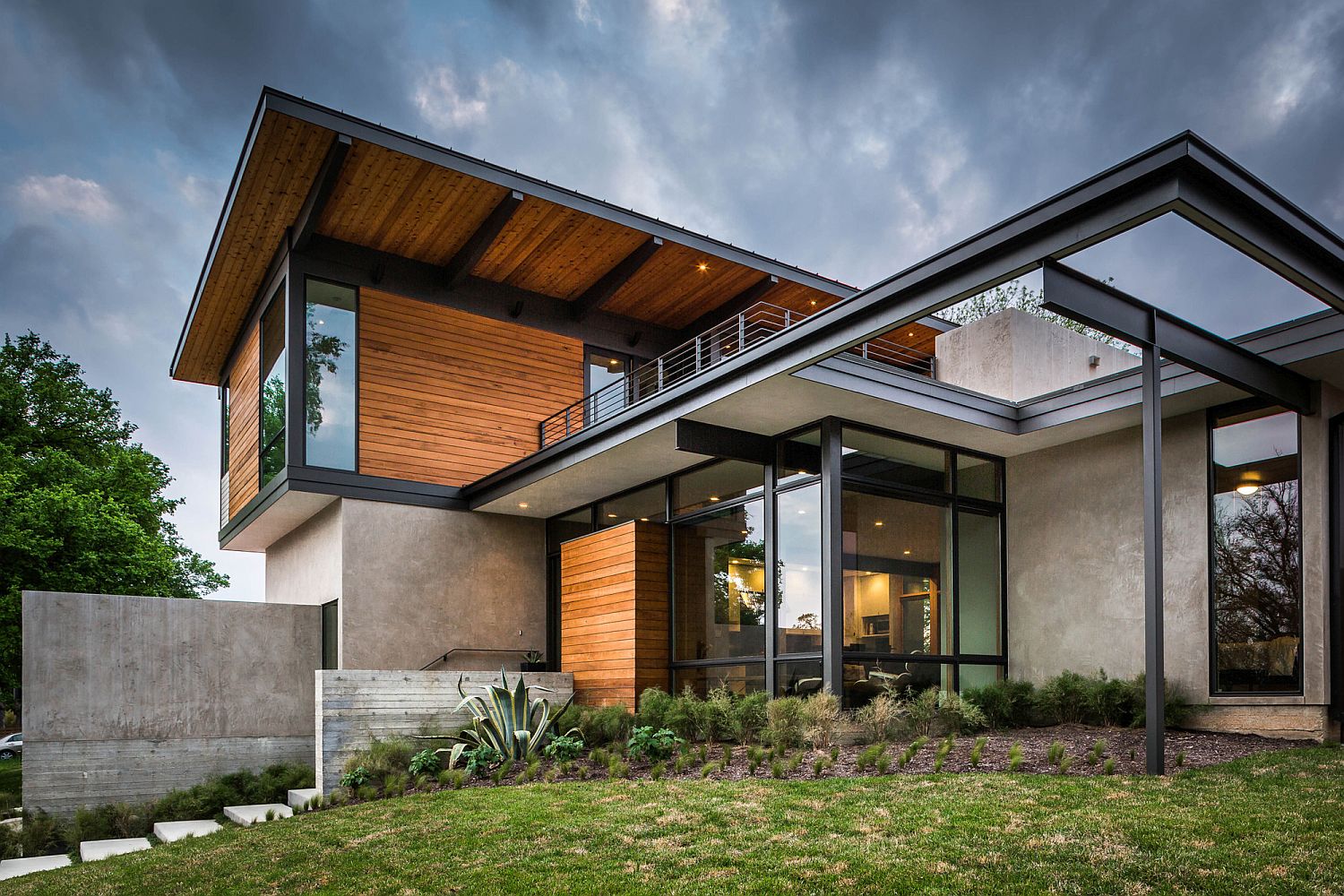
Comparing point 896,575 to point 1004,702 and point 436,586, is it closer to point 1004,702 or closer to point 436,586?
point 1004,702

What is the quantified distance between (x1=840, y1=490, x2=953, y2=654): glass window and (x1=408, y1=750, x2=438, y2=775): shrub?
4526 millimetres

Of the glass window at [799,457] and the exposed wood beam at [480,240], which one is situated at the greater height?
the exposed wood beam at [480,240]

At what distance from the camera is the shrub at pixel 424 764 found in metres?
9.27

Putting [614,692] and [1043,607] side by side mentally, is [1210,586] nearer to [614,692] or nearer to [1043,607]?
[1043,607]

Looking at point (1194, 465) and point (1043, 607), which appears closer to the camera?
point (1194, 465)

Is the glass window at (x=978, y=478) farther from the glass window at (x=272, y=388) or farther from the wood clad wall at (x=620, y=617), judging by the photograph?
the glass window at (x=272, y=388)

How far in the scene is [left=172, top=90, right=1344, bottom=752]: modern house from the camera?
8.58m

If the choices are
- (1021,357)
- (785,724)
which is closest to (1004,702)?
(785,724)

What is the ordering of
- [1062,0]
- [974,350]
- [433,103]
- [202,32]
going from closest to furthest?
1. [974,350]
2. [1062,0]
3. [202,32]
4. [433,103]

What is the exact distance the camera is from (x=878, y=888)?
448cm

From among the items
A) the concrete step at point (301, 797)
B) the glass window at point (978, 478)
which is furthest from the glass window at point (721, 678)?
the concrete step at point (301, 797)

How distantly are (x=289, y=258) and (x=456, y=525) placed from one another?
4.58 m

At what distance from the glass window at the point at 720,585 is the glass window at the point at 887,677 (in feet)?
4.07

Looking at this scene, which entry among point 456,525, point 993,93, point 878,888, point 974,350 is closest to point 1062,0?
point 993,93
